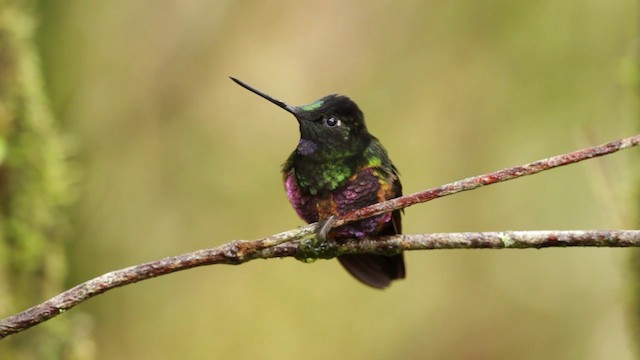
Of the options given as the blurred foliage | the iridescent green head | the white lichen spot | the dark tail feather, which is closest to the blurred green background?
the blurred foliage

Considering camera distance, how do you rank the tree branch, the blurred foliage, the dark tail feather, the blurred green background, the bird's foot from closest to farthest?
1. the tree branch
2. the bird's foot
3. the dark tail feather
4. the blurred foliage
5. the blurred green background

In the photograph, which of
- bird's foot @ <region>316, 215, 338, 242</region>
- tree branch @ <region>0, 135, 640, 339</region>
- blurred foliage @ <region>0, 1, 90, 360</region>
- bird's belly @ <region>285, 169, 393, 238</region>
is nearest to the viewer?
tree branch @ <region>0, 135, 640, 339</region>

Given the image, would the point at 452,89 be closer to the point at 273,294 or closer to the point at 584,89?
the point at 584,89

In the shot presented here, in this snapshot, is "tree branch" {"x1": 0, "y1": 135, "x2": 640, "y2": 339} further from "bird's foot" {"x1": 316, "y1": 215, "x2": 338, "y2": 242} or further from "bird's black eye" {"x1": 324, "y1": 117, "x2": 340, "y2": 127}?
"bird's black eye" {"x1": 324, "y1": 117, "x2": 340, "y2": 127}

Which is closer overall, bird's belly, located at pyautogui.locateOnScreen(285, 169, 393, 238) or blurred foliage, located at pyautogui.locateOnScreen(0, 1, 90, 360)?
bird's belly, located at pyautogui.locateOnScreen(285, 169, 393, 238)

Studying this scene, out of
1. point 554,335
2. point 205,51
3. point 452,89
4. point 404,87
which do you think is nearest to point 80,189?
point 205,51

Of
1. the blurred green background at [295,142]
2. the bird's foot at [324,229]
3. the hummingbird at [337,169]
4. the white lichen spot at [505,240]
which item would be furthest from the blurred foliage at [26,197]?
the white lichen spot at [505,240]
